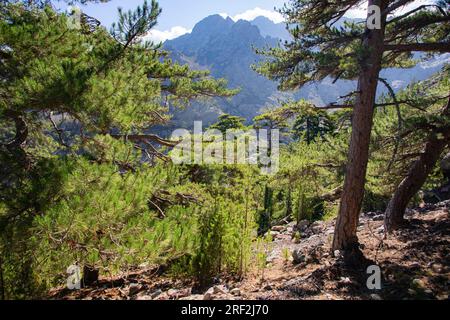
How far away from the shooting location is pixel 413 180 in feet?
21.8

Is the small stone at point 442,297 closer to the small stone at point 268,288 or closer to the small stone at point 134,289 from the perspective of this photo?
the small stone at point 268,288

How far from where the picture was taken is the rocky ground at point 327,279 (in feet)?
12.9

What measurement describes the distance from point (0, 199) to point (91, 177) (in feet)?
3.47

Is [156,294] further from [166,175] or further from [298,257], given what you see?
[298,257]

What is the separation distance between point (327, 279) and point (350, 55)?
3108mm

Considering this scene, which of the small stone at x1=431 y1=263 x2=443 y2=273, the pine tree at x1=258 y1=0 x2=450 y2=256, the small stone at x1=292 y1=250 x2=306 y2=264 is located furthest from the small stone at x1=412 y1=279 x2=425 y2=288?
the small stone at x1=292 y1=250 x2=306 y2=264

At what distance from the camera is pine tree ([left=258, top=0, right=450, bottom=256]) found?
496 centimetres

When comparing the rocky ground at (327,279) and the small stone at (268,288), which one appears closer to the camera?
the rocky ground at (327,279)

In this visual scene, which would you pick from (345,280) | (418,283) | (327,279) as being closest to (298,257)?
(327,279)

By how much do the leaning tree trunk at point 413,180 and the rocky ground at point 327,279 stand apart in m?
0.38

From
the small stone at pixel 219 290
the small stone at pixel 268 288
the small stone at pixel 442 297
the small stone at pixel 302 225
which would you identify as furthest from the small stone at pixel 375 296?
the small stone at pixel 302 225

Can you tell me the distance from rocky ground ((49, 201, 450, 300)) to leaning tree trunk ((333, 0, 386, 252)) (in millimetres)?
475

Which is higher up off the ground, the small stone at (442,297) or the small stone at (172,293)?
the small stone at (442,297)
